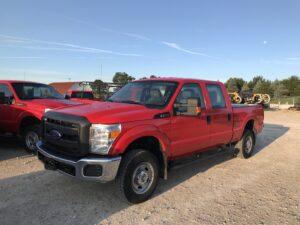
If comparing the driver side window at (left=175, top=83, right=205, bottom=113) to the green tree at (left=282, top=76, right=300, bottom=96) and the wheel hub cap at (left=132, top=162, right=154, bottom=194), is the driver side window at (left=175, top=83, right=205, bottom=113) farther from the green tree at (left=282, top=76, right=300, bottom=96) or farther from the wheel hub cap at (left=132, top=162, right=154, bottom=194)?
the green tree at (left=282, top=76, right=300, bottom=96)

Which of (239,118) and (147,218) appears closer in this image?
(147,218)

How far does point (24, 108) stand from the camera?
24.1 feet

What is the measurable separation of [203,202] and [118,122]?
73.6 inches

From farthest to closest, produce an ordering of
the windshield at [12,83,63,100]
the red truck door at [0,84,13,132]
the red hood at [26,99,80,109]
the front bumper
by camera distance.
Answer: the windshield at [12,83,63,100]
the red truck door at [0,84,13,132]
the red hood at [26,99,80,109]
the front bumper

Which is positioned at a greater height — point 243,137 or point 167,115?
point 167,115

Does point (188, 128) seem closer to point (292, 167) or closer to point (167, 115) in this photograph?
point (167, 115)

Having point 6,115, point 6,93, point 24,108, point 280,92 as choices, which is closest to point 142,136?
point 24,108

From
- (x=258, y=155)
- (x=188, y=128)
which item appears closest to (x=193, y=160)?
(x=188, y=128)

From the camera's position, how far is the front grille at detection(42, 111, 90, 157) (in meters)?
4.10

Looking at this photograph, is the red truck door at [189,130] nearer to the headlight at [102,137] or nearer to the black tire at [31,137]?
the headlight at [102,137]

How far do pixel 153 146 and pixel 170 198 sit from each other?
0.88 metres

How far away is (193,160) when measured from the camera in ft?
18.3

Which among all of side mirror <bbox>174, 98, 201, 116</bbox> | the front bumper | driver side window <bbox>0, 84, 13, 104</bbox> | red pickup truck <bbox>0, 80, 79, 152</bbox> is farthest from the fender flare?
driver side window <bbox>0, 84, 13, 104</bbox>

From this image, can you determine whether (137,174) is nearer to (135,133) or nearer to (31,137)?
(135,133)
